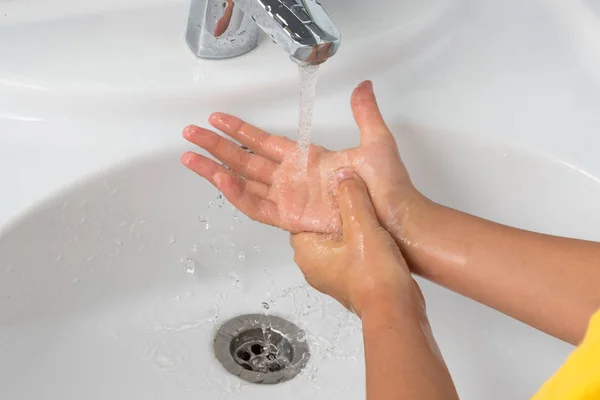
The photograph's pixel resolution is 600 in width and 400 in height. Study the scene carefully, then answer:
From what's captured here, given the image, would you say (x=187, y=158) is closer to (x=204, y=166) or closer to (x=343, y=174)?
(x=204, y=166)

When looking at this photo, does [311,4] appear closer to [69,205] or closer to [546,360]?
[69,205]

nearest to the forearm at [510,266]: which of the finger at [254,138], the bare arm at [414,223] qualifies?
the bare arm at [414,223]

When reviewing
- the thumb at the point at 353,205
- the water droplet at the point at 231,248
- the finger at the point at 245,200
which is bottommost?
the water droplet at the point at 231,248

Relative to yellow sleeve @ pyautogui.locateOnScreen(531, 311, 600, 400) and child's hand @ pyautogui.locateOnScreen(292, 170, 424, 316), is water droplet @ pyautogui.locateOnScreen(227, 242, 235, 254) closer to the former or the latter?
child's hand @ pyautogui.locateOnScreen(292, 170, 424, 316)

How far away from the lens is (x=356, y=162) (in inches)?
23.0

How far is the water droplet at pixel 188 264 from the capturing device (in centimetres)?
62

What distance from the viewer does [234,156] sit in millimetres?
581

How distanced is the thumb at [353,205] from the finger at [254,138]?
45mm

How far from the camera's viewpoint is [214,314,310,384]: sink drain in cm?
60

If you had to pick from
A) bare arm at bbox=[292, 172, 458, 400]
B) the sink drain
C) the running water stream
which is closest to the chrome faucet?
the running water stream

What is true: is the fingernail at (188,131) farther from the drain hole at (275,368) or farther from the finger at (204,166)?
the drain hole at (275,368)

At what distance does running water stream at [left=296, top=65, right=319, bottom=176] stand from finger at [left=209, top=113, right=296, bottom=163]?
0.01 meters

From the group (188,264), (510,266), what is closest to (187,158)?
(188,264)

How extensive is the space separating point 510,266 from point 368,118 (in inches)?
5.9
